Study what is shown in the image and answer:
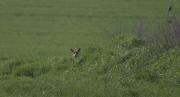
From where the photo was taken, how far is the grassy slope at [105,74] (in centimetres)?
1009

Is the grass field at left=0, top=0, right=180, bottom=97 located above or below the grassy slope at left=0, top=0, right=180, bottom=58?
below

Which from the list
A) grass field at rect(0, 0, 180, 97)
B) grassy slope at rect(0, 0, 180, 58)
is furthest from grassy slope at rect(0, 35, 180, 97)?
grassy slope at rect(0, 0, 180, 58)

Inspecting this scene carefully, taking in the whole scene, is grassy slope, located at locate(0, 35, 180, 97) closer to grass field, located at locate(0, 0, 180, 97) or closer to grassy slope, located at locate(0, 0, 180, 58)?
grass field, located at locate(0, 0, 180, 97)

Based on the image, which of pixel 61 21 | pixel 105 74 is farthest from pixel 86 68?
pixel 61 21

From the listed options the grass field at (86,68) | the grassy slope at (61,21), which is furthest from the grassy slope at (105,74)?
the grassy slope at (61,21)

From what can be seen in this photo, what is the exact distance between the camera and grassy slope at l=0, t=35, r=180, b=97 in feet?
33.1

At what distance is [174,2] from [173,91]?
23212mm

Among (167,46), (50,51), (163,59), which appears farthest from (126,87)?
(50,51)

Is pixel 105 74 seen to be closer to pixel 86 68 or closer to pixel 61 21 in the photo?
pixel 86 68

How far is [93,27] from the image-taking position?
2480cm

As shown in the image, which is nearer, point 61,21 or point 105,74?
point 105,74

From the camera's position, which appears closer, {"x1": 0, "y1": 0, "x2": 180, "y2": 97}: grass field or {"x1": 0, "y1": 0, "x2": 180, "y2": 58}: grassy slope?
{"x1": 0, "y1": 0, "x2": 180, "y2": 97}: grass field

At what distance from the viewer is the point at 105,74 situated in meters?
11.7

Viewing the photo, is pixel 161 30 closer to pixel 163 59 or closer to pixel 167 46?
pixel 167 46
